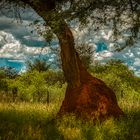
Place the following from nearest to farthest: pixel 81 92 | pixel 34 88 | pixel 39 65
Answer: pixel 81 92
pixel 34 88
pixel 39 65

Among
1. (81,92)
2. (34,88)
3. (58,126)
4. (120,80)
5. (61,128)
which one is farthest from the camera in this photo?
Result: (120,80)

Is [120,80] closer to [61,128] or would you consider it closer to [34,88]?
[34,88]

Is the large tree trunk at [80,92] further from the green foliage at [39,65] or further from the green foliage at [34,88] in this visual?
the green foliage at [39,65]

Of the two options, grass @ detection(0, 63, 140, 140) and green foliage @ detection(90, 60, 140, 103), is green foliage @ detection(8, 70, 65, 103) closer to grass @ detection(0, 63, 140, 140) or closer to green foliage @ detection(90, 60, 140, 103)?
green foliage @ detection(90, 60, 140, 103)

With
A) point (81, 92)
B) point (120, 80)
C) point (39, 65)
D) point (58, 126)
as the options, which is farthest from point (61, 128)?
point (39, 65)

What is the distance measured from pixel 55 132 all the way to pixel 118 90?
27828 mm

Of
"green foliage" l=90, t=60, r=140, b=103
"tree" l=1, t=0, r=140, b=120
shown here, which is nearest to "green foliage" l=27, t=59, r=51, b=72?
"green foliage" l=90, t=60, r=140, b=103

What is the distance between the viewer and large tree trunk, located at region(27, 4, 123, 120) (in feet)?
65.0

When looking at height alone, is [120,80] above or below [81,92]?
above

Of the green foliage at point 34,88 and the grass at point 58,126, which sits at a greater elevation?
the green foliage at point 34,88

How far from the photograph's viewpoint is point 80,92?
66.2 ft

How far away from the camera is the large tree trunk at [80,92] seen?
1980cm

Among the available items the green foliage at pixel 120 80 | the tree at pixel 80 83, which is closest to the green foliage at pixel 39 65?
the green foliage at pixel 120 80

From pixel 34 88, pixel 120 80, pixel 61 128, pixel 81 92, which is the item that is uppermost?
pixel 120 80
